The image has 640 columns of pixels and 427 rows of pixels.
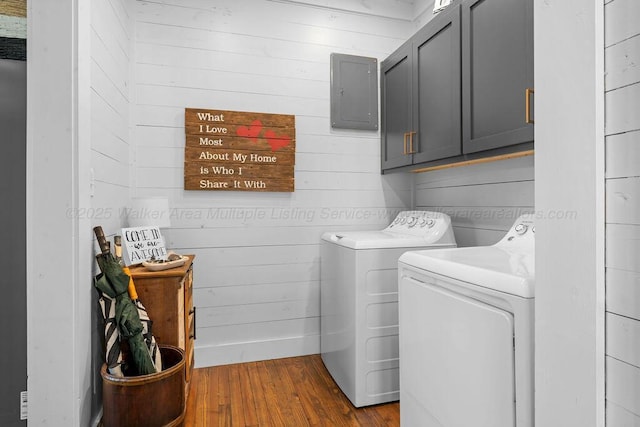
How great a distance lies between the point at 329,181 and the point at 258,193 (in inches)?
21.4

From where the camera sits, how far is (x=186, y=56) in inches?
97.0

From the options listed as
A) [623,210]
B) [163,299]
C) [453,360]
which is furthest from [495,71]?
[163,299]

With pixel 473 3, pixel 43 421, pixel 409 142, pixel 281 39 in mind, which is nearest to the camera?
pixel 43 421

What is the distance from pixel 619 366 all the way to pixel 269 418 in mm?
1629

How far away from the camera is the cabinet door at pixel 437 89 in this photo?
197cm

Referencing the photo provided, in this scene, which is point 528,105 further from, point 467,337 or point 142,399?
point 142,399

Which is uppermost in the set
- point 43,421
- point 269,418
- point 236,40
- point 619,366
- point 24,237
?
point 236,40

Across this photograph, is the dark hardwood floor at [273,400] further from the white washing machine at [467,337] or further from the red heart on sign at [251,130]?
the red heart on sign at [251,130]

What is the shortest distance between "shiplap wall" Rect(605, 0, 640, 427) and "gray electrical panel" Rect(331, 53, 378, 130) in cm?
207

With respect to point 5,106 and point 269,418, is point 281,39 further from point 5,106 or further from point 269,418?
point 269,418

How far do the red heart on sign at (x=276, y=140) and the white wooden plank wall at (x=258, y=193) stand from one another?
144 mm

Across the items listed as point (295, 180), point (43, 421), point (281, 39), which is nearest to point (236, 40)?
point (281, 39)

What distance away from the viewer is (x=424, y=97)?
89.0 inches

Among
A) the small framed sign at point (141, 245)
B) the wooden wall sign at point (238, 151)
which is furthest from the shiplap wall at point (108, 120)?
the wooden wall sign at point (238, 151)
